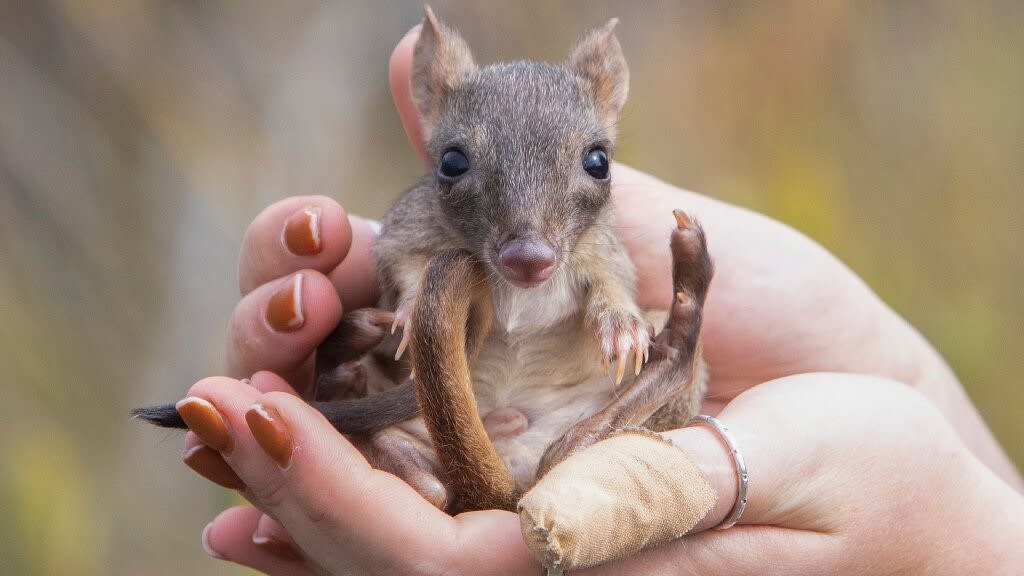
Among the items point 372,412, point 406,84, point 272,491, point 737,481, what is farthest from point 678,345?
point 406,84

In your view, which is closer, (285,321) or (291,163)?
(285,321)

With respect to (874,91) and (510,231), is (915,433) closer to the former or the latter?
(510,231)

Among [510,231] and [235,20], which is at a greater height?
[235,20]

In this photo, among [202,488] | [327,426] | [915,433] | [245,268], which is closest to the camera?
[327,426]

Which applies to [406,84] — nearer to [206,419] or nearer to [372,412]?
[372,412]

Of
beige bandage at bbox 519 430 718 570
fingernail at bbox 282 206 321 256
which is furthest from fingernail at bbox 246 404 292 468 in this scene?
fingernail at bbox 282 206 321 256

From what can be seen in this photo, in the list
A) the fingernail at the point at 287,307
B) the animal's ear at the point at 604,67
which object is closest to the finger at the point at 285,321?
the fingernail at the point at 287,307

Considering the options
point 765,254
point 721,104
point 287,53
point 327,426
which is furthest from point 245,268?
point 721,104
